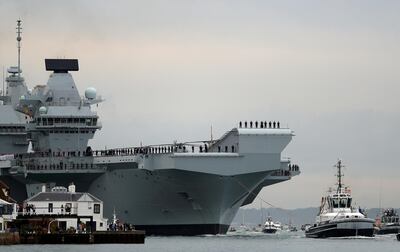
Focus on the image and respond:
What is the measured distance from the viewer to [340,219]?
3558 inches

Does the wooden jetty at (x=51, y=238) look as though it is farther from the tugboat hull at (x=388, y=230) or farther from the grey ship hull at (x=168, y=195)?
the tugboat hull at (x=388, y=230)

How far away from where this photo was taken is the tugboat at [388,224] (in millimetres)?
129250

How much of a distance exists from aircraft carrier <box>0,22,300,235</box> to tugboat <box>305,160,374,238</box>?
415cm

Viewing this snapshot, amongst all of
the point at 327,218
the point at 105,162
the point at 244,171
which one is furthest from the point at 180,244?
the point at 327,218

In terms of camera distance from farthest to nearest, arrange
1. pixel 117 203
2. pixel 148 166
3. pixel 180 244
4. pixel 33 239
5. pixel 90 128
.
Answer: pixel 90 128, pixel 117 203, pixel 148 166, pixel 180 244, pixel 33 239

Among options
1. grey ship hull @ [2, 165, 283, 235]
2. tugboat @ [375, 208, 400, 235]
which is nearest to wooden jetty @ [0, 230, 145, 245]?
grey ship hull @ [2, 165, 283, 235]

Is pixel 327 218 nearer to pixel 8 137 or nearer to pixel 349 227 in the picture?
pixel 349 227

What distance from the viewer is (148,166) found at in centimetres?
8219

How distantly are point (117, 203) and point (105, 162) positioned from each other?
3.62m

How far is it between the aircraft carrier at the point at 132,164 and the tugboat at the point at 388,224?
38.8 m

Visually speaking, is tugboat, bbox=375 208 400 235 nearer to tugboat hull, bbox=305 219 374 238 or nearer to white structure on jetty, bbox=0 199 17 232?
tugboat hull, bbox=305 219 374 238

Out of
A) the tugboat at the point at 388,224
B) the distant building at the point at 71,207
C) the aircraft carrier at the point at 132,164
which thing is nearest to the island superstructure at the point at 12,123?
the aircraft carrier at the point at 132,164

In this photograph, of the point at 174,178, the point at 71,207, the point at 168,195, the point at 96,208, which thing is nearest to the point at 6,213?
the point at 71,207

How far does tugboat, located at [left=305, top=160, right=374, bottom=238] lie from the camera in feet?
295
